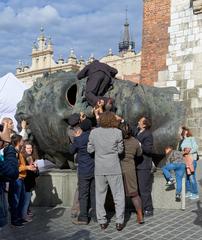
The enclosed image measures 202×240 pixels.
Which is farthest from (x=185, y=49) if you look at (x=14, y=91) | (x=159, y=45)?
(x=14, y=91)

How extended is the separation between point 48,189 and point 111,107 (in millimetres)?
1892

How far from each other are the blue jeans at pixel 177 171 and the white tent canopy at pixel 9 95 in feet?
12.0

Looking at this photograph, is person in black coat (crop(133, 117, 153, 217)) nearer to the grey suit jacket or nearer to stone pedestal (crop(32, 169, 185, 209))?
stone pedestal (crop(32, 169, 185, 209))

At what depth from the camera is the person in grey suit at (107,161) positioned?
16.7 ft

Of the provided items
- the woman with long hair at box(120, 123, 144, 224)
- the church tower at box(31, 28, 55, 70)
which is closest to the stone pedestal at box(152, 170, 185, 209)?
the woman with long hair at box(120, 123, 144, 224)

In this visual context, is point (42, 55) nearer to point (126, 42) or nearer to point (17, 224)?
point (126, 42)

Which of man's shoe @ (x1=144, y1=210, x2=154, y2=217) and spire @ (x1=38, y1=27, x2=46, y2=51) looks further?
spire @ (x1=38, y1=27, x2=46, y2=51)

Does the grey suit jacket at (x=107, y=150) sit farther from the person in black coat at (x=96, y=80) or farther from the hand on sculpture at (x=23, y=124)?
the hand on sculpture at (x=23, y=124)

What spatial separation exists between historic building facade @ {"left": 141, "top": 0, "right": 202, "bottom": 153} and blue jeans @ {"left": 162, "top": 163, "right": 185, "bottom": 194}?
21.1ft

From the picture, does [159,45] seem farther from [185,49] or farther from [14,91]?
[14,91]

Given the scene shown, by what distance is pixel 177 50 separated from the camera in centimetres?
1362

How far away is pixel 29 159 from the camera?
578cm

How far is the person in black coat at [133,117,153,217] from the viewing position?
5746 millimetres

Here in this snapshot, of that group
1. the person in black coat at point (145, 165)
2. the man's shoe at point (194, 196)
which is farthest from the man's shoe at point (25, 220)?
the man's shoe at point (194, 196)
